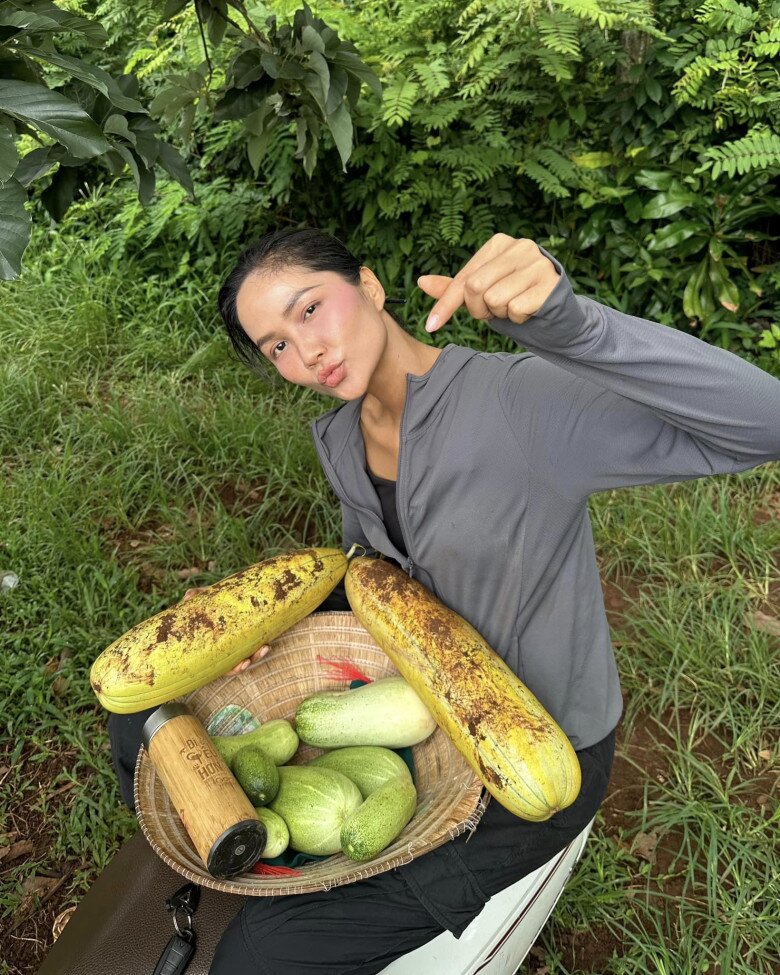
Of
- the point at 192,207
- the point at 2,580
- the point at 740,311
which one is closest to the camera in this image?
the point at 2,580

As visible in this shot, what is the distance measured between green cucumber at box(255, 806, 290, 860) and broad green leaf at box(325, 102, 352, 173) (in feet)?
5.38

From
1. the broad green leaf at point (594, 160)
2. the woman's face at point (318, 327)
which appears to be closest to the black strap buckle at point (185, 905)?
the woman's face at point (318, 327)

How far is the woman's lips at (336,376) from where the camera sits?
1.83m

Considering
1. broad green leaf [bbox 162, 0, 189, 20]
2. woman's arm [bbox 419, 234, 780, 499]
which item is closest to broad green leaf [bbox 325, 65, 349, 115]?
broad green leaf [bbox 162, 0, 189, 20]

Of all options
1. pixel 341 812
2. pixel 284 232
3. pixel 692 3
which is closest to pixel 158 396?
pixel 284 232

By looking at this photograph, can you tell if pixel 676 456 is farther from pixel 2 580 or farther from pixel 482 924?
pixel 2 580

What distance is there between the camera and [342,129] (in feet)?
6.66

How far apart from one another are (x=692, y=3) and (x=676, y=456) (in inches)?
130

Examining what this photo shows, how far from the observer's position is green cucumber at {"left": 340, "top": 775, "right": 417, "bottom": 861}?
5.42 feet

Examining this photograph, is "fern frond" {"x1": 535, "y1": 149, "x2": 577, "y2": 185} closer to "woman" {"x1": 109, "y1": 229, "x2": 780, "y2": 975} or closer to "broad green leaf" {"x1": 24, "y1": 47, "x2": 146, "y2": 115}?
"woman" {"x1": 109, "y1": 229, "x2": 780, "y2": 975}

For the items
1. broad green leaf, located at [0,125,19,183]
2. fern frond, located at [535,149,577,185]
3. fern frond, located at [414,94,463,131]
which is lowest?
fern frond, located at [535,149,577,185]

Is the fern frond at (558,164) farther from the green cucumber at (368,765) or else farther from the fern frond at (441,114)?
the green cucumber at (368,765)

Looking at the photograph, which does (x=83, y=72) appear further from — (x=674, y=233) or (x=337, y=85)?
(x=674, y=233)

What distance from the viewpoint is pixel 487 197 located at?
14.1 ft
